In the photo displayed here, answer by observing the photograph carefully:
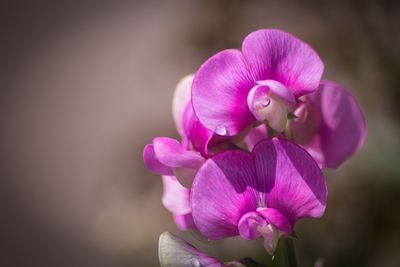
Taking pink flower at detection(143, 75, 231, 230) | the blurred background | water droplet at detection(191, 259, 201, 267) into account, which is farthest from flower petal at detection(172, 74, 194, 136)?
the blurred background

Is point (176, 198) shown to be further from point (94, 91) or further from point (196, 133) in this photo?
point (94, 91)

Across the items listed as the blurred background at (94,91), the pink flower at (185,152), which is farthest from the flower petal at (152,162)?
the blurred background at (94,91)

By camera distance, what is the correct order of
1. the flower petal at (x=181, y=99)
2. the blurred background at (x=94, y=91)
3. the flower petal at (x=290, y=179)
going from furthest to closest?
the blurred background at (x=94, y=91) < the flower petal at (x=181, y=99) < the flower petal at (x=290, y=179)

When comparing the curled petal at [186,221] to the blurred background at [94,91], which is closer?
the curled petal at [186,221]

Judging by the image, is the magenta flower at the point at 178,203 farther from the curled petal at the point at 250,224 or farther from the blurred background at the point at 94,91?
the blurred background at the point at 94,91

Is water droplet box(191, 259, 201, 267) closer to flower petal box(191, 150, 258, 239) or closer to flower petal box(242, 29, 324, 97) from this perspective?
flower petal box(191, 150, 258, 239)

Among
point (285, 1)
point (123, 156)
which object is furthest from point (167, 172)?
point (285, 1)

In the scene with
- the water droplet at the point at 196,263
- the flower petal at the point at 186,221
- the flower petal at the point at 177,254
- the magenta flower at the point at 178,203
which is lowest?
the water droplet at the point at 196,263

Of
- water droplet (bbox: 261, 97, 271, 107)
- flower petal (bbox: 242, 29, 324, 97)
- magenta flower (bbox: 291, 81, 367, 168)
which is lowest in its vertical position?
magenta flower (bbox: 291, 81, 367, 168)
